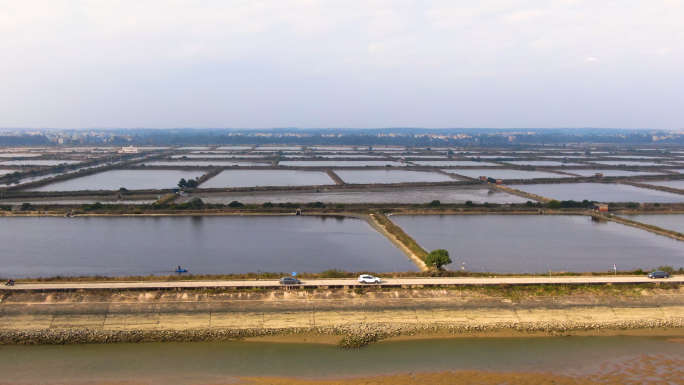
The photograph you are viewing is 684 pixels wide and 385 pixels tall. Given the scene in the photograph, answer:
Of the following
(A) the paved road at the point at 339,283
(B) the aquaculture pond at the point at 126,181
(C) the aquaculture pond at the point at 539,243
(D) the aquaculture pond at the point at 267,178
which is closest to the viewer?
(A) the paved road at the point at 339,283

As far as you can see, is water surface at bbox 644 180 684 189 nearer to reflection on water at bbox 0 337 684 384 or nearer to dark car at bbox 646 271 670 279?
dark car at bbox 646 271 670 279

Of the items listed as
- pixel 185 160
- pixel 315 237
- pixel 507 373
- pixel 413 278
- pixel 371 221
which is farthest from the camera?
pixel 185 160

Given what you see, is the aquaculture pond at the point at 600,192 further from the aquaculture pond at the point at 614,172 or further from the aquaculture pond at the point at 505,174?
the aquaculture pond at the point at 614,172

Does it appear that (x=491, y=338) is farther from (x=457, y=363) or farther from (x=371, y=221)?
(x=371, y=221)

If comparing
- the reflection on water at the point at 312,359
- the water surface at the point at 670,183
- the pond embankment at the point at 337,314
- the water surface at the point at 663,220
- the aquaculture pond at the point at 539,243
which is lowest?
the reflection on water at the point at 312,359

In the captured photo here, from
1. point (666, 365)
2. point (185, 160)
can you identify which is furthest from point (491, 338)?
point (185, 160)

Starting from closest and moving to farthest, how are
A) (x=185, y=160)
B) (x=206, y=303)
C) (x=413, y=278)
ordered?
(x=206, y=303)
(x=413, y=278)
(x=185, y=160)

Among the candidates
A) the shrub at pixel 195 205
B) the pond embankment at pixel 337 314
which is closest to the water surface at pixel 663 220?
the pond embankment at pixel 337 314

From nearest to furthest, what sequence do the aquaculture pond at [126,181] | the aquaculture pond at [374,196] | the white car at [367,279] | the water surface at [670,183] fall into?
the white car at [367,279] → the aquaculture pond at [374,196] → the aquaculture pond at [126,181] → the water surface at [670,183]
